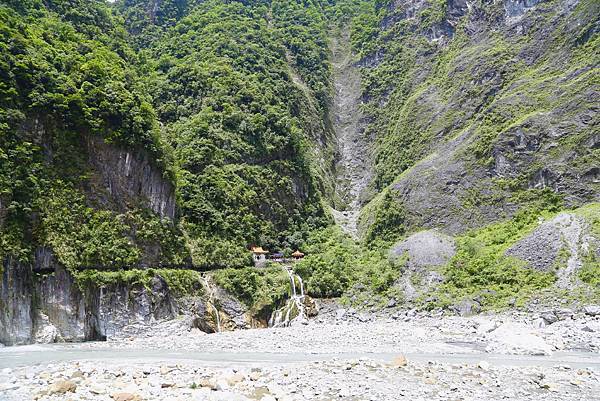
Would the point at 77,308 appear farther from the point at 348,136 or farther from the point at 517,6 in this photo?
the point at 517,6

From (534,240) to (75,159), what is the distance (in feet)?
139

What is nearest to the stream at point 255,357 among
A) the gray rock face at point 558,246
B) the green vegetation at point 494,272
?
the green vegetation at point 494,272

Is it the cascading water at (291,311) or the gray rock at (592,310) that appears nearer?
the gray rock at (592,310)

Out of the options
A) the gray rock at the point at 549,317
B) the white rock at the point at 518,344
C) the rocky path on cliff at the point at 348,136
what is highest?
the rocky path on cliff at the point at 348,136

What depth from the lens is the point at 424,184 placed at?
61.7 m

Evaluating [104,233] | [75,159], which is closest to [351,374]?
[104,233]

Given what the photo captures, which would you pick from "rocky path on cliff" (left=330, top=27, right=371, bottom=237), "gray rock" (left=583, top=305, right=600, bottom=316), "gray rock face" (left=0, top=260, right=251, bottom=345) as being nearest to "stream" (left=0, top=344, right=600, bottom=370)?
"gray rock face" (left=0, top=260, right=251, bottom=345)

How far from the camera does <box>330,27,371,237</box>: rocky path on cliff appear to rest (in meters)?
79.2

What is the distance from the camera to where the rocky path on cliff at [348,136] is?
7919 centimetres

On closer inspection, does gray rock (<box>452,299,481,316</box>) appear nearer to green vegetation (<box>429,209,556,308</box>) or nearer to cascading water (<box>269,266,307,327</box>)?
green vegetation (<box>429,209,556,308</box>)

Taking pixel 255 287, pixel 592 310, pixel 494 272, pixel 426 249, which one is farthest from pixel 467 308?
pixel 255 287

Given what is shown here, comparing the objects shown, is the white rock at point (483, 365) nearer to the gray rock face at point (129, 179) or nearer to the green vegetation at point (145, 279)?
the green vegetation at point (145, 279)

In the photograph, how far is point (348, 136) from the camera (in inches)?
3765

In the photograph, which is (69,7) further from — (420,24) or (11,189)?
(420,24)
